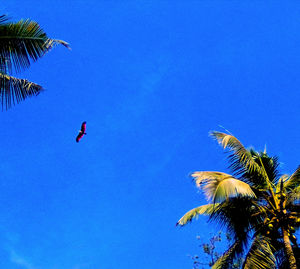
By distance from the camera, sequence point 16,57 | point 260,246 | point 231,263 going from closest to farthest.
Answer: point 16,57
point 260,246
point 231,263

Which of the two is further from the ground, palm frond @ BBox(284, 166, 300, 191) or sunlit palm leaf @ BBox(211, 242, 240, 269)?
palm frond @ BBox(284, 166, 300, 191)

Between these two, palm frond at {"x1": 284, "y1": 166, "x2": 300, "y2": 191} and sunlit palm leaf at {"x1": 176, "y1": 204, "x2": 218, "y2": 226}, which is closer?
palm frond at {"x1": 284, "y1": 166, "x2": 300, "y2": 191}

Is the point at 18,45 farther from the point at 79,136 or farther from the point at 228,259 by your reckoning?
the point at 228,259

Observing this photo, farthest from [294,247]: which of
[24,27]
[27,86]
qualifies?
[24,27]

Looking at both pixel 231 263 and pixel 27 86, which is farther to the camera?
pixel 231 263

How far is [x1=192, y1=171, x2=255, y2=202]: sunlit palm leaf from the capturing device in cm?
1009

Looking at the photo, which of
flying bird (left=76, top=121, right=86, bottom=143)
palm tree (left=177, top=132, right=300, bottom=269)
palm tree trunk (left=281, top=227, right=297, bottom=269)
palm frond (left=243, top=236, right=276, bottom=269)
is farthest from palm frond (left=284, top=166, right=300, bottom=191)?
flying bird (left=76, top=121, right=86, bottom=143)

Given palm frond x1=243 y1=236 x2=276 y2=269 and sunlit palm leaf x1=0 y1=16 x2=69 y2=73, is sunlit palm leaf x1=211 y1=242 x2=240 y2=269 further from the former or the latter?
sunlit palm leaf x1=0 y1=16 x2=69 y2=73

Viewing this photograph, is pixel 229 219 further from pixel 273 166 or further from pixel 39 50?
pixel 39 50

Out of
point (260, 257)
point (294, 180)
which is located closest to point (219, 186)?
point (260, 257)

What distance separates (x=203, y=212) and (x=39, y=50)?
28.3 feet

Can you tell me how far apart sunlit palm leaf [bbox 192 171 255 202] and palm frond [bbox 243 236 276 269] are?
1467 mm

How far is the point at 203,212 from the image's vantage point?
1373cm

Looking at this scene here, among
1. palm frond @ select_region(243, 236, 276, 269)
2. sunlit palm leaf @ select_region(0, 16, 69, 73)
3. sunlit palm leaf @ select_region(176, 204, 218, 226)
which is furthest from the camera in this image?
sunlit palm leaf @ select_region(176, 204, 218, 226)
